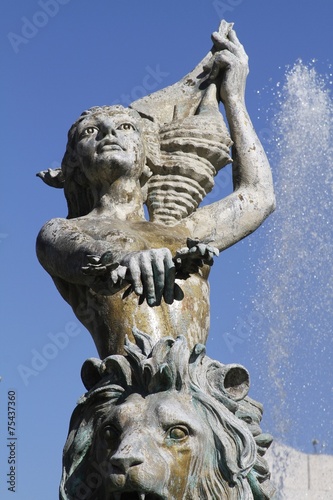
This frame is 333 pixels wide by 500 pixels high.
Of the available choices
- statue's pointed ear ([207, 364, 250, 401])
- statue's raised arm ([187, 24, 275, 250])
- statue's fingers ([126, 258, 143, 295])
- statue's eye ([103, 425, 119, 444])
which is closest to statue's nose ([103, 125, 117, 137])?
statue's raised arm ([187, 24, 275, 250])

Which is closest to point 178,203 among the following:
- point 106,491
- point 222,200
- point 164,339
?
point 222,200

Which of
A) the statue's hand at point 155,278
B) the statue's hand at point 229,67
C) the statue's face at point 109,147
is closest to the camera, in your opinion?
the statue's hand at point 155,278

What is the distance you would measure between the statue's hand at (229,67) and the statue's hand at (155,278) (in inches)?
107

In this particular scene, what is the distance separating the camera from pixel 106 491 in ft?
24.1

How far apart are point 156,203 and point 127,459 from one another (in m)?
3.10

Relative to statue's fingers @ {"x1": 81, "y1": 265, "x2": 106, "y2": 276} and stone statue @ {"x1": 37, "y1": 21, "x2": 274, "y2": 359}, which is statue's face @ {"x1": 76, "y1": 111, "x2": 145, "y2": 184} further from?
statue's fingers @ {"x1": 81, "y1": 265, "x2": 106, "y2": 276}

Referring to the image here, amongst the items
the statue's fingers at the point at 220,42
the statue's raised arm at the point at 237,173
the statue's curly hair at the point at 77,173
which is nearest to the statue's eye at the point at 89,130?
the statue's curly hair at the point at 77,173

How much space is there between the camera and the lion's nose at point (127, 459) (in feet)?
23.5

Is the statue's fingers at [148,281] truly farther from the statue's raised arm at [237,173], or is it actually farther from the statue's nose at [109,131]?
the statue's nose at [109,131]

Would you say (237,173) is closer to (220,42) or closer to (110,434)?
(220,42)

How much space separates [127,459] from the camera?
7.17 m

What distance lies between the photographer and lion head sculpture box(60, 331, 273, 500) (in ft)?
23.9

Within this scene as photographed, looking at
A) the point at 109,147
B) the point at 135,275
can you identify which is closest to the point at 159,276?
the point at 135,275

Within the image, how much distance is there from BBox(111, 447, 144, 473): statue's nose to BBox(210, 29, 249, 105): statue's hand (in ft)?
13.1
